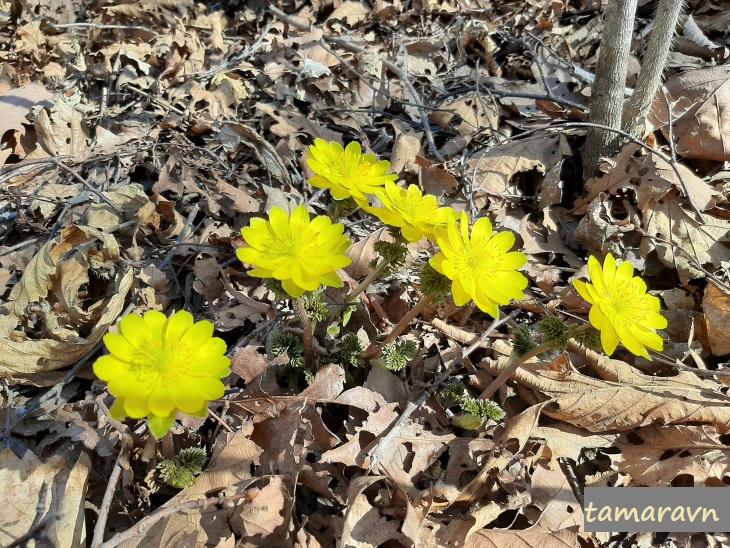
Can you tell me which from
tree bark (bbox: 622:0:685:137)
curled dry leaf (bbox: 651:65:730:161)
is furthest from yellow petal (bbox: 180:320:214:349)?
curled dry leaf (bbox: 651:65:730:161)

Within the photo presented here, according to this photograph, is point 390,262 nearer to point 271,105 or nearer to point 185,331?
point 185,331

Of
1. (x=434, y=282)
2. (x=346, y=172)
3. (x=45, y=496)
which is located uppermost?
(x=346, y=172)

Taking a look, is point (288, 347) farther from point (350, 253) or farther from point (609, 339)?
point (609, 339)

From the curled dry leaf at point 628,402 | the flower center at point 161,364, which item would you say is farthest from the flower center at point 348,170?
the curled dry leaf at point 628,402

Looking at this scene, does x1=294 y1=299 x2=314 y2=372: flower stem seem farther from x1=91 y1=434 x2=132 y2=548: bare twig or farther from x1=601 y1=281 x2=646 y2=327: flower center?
x1=601 y1=281 x2=646 y2=327: flower center

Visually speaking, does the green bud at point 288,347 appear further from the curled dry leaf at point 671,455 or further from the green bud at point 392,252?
the curled dry leaf at point 671,455

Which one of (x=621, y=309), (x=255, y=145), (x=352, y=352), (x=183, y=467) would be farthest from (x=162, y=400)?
(x=255, y=145)
